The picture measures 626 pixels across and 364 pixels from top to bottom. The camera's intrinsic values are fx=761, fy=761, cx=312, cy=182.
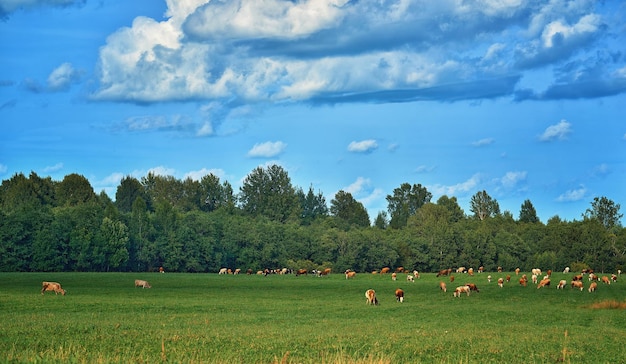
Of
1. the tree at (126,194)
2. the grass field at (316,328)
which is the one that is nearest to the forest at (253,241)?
the tree at (126,194)

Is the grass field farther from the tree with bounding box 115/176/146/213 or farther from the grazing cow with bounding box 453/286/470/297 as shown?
the tree with bounding box 115/176/146/213

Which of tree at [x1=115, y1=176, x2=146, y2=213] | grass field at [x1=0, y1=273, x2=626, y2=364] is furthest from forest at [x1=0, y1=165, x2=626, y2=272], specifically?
grass field at [x1=0, y1=273, x2=626, y2=364]

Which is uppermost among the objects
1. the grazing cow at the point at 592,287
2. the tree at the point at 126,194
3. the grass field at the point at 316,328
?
the tree at the point at 126,194

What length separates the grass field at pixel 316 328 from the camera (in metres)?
27.7

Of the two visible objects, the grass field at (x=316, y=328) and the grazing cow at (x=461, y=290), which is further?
the grazing cow at (x=461, y=290)

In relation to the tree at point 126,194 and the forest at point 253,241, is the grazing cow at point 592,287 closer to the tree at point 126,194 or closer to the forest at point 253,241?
the forest at point 253,241

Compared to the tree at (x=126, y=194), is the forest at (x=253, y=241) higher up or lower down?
lower down

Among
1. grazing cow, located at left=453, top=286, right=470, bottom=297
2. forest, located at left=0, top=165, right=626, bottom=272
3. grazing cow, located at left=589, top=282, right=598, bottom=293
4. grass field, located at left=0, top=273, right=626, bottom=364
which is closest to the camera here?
grass field, located at left=0, top=273, right=626, bottom=364

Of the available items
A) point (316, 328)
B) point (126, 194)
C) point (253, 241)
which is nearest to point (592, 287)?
point (316, 328)

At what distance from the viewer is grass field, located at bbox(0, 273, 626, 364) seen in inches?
1089

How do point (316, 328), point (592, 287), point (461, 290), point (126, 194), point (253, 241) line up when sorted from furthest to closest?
point (126, 194) → point (253, 241) → point (592, 287) → point (461, 290) → point (316, 328)

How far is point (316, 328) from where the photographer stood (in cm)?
4053

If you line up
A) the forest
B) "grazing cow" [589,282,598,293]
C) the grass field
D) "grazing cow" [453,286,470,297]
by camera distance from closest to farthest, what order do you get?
the grass field, "grazing cow" [453,286,470,297], "grazing cow" [589,282,598,293], the forest

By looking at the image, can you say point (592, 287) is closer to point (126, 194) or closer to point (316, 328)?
point (316, 328)
